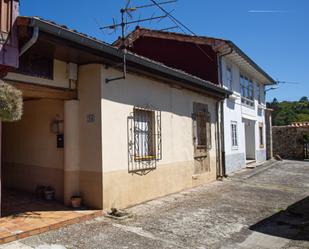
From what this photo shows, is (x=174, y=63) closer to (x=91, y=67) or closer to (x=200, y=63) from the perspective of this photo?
(x=200, y=63)

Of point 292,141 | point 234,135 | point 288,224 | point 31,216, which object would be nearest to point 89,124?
point 31,216

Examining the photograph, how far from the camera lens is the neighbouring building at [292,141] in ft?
78.0

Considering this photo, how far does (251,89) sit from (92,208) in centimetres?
1457

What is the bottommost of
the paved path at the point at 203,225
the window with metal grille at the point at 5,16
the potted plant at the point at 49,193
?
the paved path at the point at 203,225

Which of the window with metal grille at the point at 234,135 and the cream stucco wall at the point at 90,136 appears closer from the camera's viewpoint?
the cream stucco wall at the point at 90,136

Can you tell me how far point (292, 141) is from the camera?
2464 centimetres

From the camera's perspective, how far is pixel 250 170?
1614 cm

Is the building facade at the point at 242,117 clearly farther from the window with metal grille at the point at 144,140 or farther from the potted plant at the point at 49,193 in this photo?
the potted plant at the point at 49,193

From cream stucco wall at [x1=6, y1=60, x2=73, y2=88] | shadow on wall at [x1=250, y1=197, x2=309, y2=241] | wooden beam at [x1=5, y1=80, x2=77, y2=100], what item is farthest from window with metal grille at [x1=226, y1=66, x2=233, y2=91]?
cream stucco wall at [x1=6, y1=60, x2=73, y2=88]

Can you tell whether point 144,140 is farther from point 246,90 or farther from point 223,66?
point 246,90

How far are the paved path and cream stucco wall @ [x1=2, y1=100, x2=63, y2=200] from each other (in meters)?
1.97

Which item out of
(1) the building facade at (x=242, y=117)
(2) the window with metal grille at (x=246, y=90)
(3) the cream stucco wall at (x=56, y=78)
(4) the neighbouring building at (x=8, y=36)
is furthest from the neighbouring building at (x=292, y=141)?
(4) the neighbouring building at (x=8, y=36)

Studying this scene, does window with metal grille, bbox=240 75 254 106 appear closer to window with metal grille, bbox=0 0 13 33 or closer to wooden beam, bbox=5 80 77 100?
wooden beam, bbox=5 80 77 100

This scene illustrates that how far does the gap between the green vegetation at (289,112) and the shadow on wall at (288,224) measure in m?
35.5
